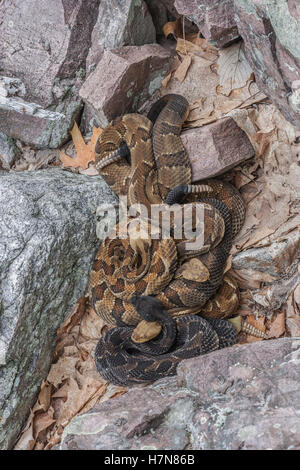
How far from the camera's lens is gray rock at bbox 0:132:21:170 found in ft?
20.1

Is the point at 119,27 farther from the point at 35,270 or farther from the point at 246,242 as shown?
the point at 35,270

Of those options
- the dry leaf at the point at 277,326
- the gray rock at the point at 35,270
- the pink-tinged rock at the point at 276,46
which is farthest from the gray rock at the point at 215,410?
the pink-tinged rock at the point at 276,46

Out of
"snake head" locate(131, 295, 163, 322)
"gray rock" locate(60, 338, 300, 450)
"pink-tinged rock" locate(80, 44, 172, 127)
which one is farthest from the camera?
"pink-tinged rock" locate(80, 44, 172, 127)

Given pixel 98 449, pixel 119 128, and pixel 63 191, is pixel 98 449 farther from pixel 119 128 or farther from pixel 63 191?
pixel 119 128

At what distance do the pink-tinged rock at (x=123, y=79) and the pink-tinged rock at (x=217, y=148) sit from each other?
100cm

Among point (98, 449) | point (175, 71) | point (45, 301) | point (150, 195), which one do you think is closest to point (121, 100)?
point (175, 71)

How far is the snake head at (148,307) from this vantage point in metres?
4.23

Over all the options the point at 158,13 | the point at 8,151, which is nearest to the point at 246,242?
the point at 158,13

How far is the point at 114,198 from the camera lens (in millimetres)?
5270

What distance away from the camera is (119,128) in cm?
543

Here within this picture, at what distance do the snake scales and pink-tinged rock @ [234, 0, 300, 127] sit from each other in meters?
1.18

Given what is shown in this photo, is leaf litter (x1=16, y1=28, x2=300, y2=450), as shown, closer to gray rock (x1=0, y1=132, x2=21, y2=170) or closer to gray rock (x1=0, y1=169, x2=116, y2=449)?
gray rock (x1=0, y1=169, x2=116, y2=449)

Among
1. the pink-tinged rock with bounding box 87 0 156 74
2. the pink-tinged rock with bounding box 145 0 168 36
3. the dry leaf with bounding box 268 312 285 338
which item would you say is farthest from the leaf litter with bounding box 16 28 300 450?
the pink-tinged rock with bounding box 145 0 168 36

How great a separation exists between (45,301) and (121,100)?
7.70ft
